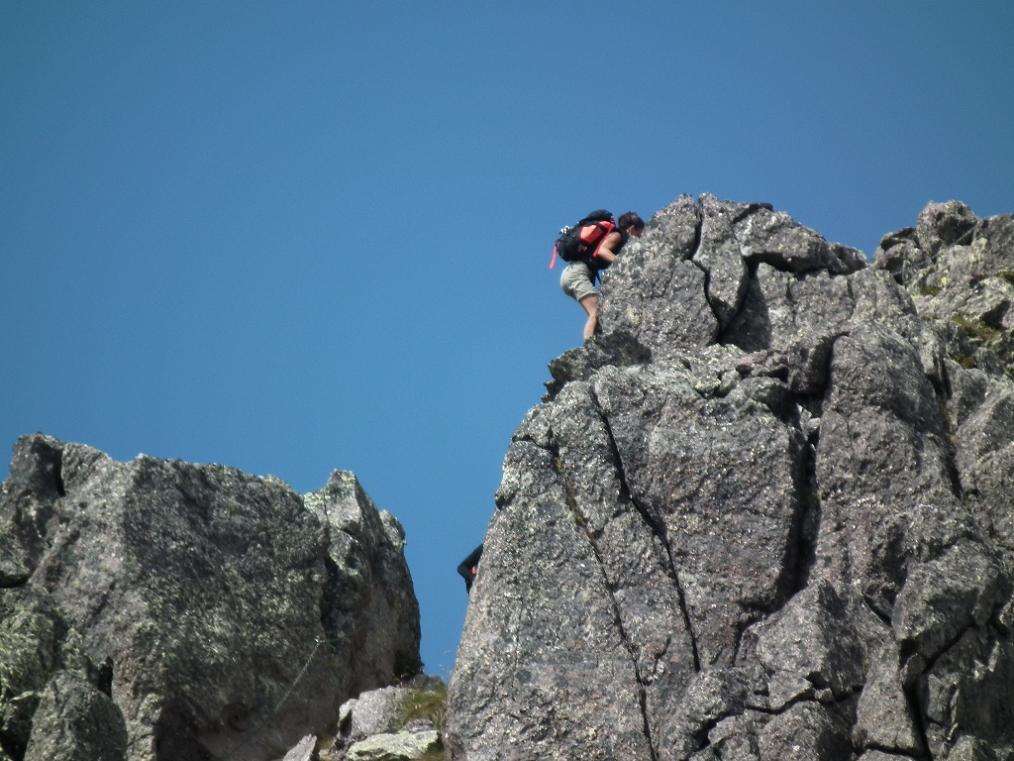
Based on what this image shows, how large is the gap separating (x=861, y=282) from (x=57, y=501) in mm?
21499

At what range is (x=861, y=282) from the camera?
35500mm

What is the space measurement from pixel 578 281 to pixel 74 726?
1933cm

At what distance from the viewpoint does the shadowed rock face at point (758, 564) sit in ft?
75.6

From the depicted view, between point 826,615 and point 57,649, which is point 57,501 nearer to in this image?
point 57,649

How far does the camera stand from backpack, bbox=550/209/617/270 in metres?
39.2

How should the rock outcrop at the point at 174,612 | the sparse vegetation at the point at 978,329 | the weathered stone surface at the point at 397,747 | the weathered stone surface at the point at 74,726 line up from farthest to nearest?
the sparse vegetation at the point at 978,329
the rock outcrop at the point at 174,612
the weathered stone surface at the point at 397,747
the weathered stone surface at the point at 74,726

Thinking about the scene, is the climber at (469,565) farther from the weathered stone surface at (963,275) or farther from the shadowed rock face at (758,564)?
the weathered stone surface at (963,275)

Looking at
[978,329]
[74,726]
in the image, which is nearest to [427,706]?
[74,726]

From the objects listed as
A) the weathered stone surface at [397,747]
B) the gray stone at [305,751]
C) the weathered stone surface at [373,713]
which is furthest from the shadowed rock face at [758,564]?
the gray stone at [305,751]

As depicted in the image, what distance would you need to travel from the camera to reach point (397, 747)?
2784 centimetres

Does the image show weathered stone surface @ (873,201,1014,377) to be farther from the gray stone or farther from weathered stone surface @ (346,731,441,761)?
the gray stone

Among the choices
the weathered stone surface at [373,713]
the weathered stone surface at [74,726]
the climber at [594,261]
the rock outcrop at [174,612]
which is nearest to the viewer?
the weathered stone surface at [74,726]

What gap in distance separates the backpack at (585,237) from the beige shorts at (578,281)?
0.96ft

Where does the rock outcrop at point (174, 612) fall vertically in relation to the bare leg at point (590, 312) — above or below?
below
